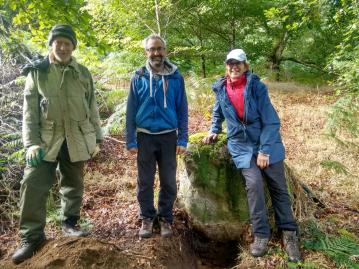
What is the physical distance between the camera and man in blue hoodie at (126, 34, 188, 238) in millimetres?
4203

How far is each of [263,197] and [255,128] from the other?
83 centimetres

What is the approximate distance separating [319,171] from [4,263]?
555 cm

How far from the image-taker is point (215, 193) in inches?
187

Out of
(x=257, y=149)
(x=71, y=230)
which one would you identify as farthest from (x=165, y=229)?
(x=257, y=149)

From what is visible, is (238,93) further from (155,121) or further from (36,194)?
(36,194)

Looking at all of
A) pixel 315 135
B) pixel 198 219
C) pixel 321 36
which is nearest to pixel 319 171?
pixel 315 135

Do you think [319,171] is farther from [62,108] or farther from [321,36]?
[321,36]

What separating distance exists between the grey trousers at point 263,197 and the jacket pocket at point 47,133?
2272 millimetres

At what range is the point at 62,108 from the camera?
3924 millimetres

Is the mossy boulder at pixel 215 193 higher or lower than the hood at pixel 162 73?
lower

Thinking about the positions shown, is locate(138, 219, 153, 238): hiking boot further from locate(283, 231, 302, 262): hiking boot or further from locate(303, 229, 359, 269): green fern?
locate(303, 229, 359, 269): green fern

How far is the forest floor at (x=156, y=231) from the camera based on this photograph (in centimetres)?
383

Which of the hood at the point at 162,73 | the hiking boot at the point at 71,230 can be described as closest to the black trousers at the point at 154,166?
the hood at the point at 162,73

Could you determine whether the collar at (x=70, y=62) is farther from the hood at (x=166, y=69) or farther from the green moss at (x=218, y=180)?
the green moss at (x=218, y=180)
